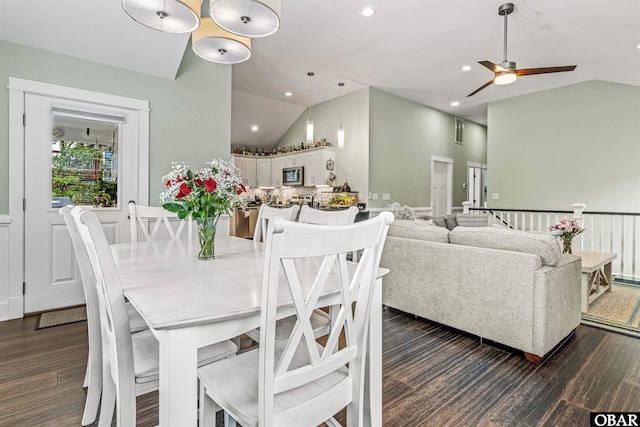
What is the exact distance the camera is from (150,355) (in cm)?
126

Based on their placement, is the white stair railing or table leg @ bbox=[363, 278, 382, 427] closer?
table leg @ bbox=[363, 278, 382, 427]

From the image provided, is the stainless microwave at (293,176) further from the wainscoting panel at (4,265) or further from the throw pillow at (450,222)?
the wainscoting panel at (4,265)

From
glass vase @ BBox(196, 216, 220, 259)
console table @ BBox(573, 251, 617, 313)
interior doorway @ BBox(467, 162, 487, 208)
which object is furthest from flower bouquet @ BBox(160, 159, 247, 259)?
interior doorway @ BBox(467, 162, 487, 208)

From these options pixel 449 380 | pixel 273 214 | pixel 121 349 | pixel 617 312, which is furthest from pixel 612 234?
pixel 121 349

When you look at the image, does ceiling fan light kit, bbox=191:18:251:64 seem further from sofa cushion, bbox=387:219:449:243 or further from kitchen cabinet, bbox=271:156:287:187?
kitchen cabinet, bbox=271:156:287:187

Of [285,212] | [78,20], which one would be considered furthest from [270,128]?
[285,212]

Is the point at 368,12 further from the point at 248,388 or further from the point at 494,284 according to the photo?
the point at 248,388

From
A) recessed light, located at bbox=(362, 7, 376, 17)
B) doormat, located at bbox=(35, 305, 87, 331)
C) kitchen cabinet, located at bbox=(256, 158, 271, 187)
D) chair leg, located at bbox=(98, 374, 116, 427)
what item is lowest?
doormat, located at bbox=(35, 305, 87, 331)

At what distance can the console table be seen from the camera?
3.10m

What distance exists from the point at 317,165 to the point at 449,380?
5.19 metres

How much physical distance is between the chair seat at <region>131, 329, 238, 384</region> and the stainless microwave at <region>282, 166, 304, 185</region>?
19.0 ft

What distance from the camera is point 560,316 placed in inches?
91.9

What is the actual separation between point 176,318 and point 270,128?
7.33 meters

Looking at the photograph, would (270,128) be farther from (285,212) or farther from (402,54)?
(285,212)
